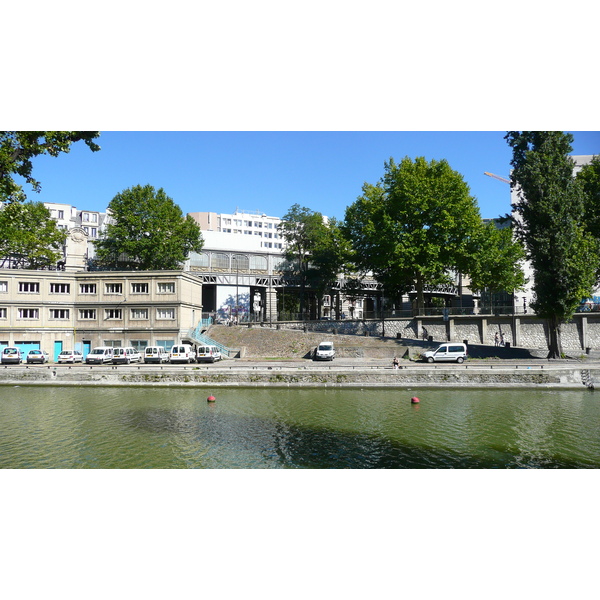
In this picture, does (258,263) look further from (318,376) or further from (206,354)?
(318,376)

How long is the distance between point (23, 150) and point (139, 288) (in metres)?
34.8

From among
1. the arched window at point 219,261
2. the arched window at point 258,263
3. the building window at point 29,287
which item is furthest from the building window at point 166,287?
the arched window at point 258,263

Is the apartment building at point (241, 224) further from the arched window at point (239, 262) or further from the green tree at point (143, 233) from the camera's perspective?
the green tree at point (143, 233)

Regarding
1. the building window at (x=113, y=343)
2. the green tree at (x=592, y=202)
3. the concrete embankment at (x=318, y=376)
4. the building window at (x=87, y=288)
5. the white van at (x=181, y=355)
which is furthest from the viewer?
the building window at (x=87, y=288)

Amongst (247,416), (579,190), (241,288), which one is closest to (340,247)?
(241,288)

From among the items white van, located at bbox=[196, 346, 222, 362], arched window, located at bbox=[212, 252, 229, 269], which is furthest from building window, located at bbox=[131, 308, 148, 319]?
arched window, located at bbox=[212, 252, 229, 269]

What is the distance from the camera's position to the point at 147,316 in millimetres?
47531

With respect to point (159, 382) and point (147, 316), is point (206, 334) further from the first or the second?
point (159, 382)

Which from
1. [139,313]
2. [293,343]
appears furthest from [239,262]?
[293,343]

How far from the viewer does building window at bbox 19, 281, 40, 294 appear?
46125 millimetres

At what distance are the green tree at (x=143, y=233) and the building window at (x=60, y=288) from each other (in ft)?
39.1

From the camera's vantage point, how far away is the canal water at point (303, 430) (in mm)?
16875
